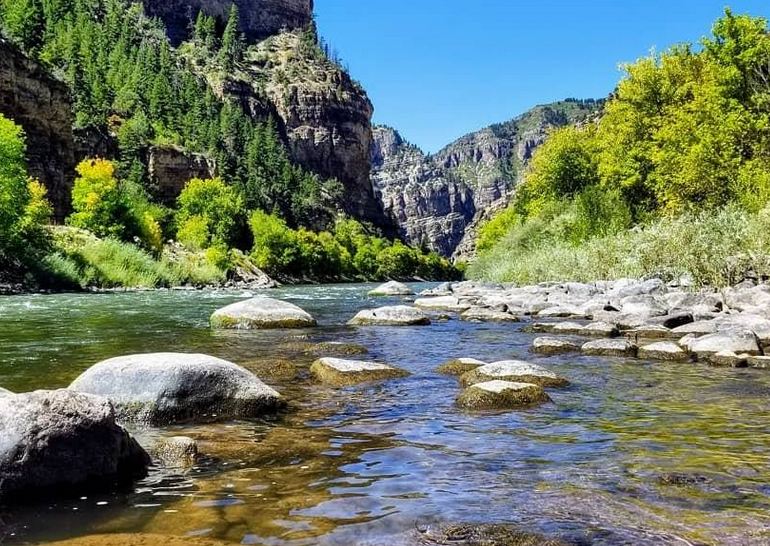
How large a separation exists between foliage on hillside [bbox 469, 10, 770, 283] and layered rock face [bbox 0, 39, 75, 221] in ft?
184

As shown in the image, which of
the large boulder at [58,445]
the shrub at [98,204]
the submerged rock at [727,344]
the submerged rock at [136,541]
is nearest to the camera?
the submerged rock at [136,541]

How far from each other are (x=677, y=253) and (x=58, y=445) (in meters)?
24.6

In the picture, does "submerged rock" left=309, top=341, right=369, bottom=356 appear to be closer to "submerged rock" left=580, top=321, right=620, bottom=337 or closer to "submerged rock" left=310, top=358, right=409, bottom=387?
"submerged rock" left=310, top=358, right=409, bottom=387

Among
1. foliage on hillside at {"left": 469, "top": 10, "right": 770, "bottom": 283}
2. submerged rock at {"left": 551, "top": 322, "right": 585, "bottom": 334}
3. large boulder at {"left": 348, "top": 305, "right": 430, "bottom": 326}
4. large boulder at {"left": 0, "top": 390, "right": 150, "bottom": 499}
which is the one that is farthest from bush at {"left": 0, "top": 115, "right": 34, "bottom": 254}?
large boulder at {"left": 0, "top": 390, "right": 150, "bottom": 499}

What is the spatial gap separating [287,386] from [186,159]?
11144 cm

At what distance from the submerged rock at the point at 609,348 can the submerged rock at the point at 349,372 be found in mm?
4408

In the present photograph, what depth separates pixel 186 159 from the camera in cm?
11369

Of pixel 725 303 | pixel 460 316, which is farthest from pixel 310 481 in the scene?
pixel 460 316

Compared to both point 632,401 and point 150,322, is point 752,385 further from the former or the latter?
point 150,322

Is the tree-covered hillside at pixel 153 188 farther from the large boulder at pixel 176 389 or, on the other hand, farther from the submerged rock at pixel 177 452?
the submerged rock at pixel 177 452

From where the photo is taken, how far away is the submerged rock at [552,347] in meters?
13.4

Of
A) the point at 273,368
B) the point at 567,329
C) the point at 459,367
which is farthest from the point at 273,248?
the point at 459,367

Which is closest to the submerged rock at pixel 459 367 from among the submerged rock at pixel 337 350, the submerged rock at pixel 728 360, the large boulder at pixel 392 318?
the submerged rock at pixel 337 350

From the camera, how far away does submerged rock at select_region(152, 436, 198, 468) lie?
5.73 metres
